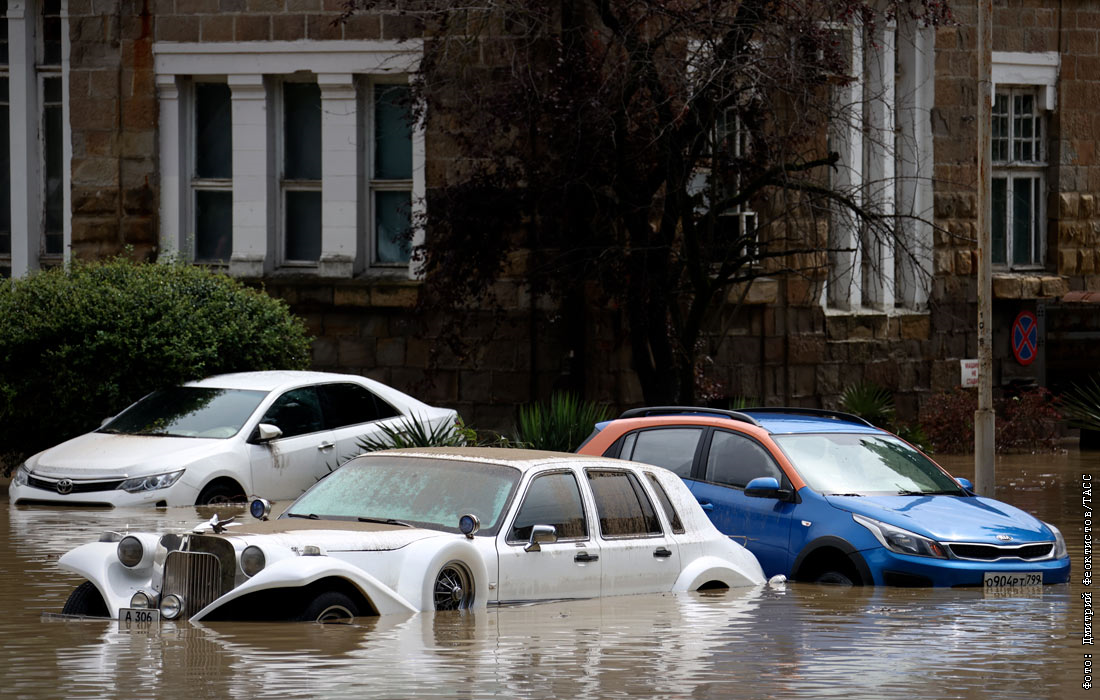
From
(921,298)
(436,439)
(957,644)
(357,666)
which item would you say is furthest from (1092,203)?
(357,666)

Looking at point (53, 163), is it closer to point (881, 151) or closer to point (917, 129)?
point (881, 151)

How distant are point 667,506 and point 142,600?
339 centimetres

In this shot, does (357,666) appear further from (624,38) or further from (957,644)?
(624,38)

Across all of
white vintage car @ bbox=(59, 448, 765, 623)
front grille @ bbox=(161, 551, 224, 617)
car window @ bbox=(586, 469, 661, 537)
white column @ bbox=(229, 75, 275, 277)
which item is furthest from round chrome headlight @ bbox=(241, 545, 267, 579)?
white column @ bbox=(229, 75, 275, 277)

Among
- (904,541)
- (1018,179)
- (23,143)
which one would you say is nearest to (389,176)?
(23,143)

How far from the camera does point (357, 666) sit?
25.9ft

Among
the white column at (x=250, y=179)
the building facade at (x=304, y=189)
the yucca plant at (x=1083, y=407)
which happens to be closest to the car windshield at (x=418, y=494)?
the building facade at (x=304, y=189)

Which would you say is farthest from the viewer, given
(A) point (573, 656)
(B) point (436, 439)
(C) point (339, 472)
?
(B) point (436, 439)

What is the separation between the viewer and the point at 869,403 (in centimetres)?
2362

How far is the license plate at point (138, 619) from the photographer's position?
8.98 m

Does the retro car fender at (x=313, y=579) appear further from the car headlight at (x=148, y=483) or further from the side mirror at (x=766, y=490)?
the car headlight at (x=148, y=483)

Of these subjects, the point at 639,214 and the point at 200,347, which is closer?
the point at 200,347

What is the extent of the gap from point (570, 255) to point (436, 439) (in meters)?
3.57

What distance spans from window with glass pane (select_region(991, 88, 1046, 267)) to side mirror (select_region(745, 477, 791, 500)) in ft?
53.3
